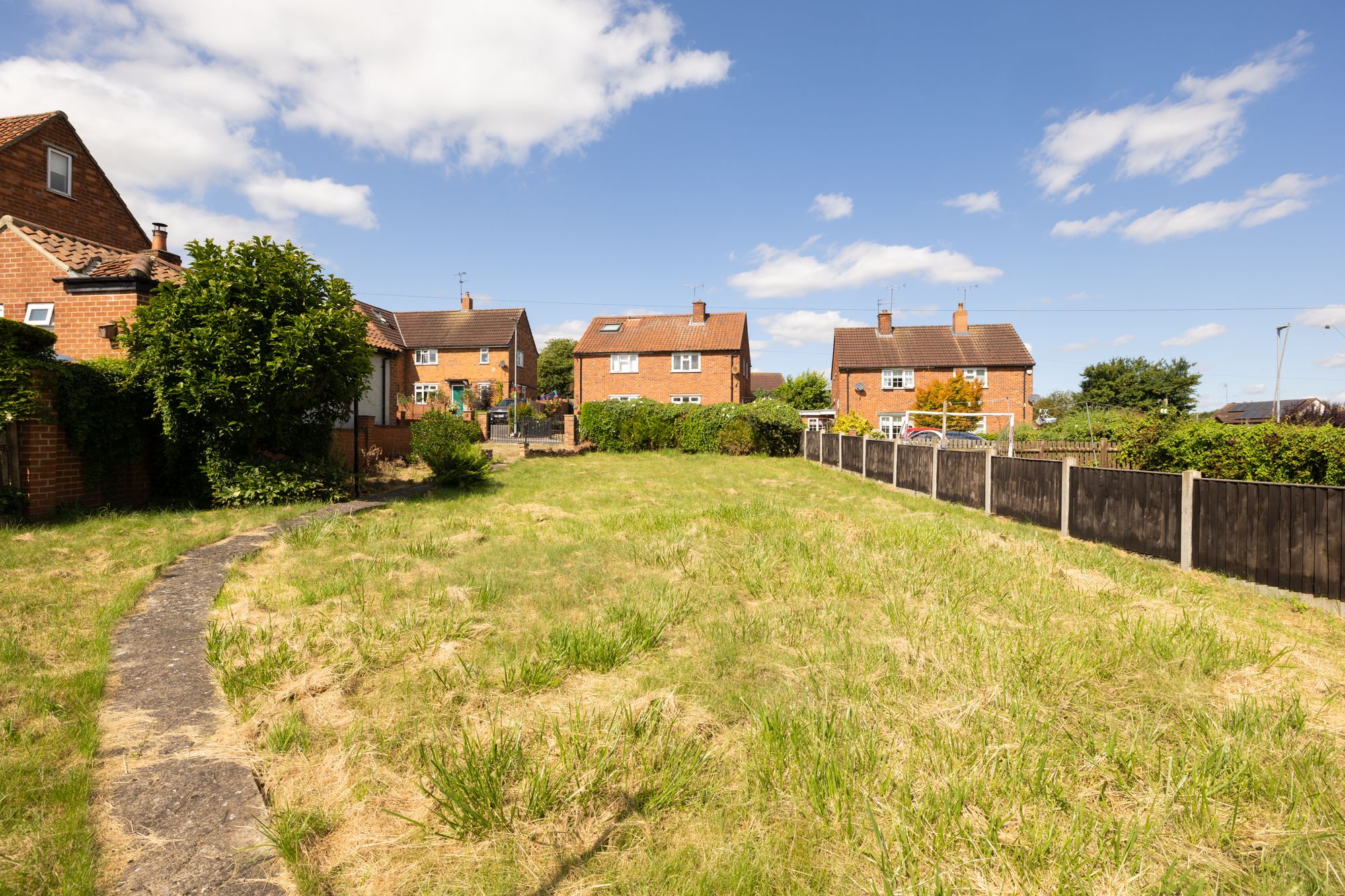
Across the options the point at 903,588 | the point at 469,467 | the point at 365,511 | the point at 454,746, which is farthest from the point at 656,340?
the point at 454,746

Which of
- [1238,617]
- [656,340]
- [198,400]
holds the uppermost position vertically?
[656,340]

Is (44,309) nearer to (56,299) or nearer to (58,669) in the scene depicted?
(56,299)

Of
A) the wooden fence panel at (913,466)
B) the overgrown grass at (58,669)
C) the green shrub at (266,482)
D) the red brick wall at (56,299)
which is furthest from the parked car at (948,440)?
the red brick wall at (56,299)

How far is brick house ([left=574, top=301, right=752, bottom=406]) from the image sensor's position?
135 feet

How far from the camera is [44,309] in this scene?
14.8m

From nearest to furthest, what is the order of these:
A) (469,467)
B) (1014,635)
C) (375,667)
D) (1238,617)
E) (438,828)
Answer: (438,828) → (375,667) → (1014,635) → (1238,617) → (469,467)

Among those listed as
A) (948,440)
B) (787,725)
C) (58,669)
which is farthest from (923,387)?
(58,669)

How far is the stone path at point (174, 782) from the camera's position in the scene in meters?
2.31

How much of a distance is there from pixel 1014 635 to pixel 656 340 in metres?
39.2

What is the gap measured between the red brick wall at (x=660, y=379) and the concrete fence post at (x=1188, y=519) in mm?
32425

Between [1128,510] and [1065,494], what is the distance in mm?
1420

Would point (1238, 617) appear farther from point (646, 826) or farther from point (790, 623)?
point (646, 826)

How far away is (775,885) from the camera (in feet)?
7.72

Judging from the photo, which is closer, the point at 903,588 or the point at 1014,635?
the point at 1014,635
